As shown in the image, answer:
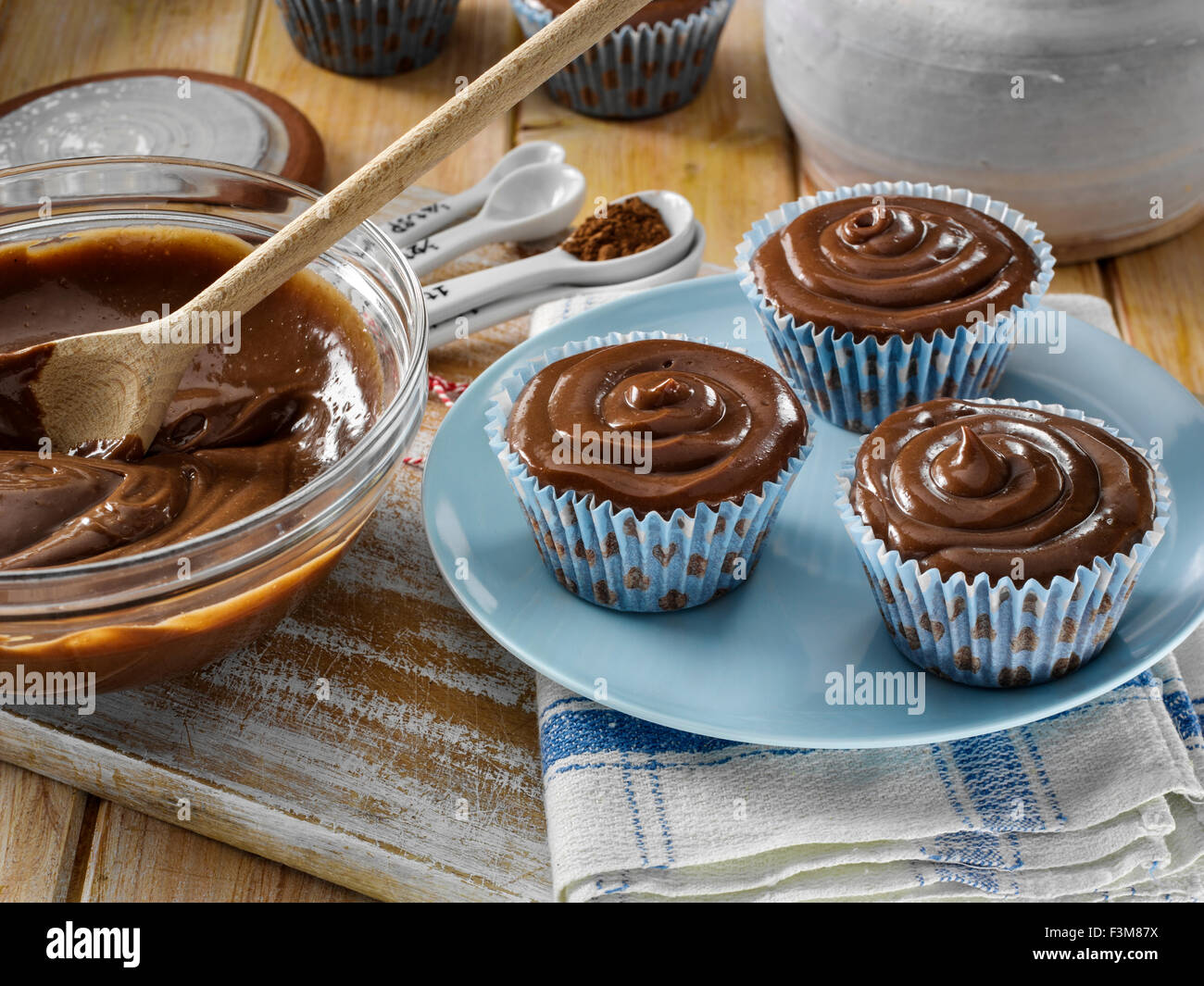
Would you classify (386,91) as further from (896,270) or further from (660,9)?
(896,270)

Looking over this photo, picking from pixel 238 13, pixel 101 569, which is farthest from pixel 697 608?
pixel 238 13

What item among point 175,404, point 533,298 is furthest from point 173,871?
point 533,298

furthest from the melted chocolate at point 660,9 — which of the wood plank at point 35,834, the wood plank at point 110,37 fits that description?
the wood plank at point 35,834

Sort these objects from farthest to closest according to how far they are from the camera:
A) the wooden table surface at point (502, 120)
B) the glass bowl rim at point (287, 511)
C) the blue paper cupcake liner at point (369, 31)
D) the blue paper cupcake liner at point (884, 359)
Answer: the blue paper cupcake liner at point (369, 31)
the wooden table surface at point (502, 120)
the blue paper cupcake liner at point (884, 359)
the glass bowl rim at point (287, 511)

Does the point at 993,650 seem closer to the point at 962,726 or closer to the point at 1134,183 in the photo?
the point at 962,726

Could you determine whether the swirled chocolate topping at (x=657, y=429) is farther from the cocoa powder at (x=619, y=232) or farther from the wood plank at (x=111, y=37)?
the wood plank at (x=111, y=37)

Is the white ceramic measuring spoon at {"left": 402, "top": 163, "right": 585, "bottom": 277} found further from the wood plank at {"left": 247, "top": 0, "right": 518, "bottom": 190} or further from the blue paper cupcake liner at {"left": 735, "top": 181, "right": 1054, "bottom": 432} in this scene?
the blue paper cupcake liner at {"left": 735, "top": 181, "right": 1054, "bottom": 432}
